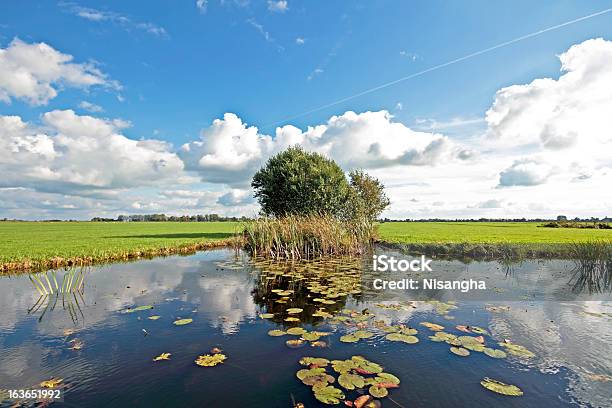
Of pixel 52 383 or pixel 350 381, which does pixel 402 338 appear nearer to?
pixel 350 381

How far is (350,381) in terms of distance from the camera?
492 cm

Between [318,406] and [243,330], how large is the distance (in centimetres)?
367

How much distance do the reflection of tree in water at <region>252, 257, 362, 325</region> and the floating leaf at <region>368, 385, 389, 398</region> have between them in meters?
3.55

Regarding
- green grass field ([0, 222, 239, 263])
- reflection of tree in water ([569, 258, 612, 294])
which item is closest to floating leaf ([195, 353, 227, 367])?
reflection of tree in water ([569, 258, 612, 294])

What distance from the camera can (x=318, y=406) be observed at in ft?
14.5

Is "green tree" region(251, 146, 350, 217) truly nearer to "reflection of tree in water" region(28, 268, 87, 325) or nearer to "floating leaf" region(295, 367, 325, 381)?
"reflection of tree in water" region(28, 268, 87, 325)

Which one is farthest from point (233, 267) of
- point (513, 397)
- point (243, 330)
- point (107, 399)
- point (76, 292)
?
point (513, 397)

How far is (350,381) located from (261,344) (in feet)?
8.12

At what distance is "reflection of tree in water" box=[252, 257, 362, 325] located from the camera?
31.1ft

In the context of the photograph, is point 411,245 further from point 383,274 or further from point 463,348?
point 463,348

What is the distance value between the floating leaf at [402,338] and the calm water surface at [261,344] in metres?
0.14

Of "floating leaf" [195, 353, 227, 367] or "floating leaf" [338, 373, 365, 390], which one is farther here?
"floating leaf" [195, 353, 227, 367]
